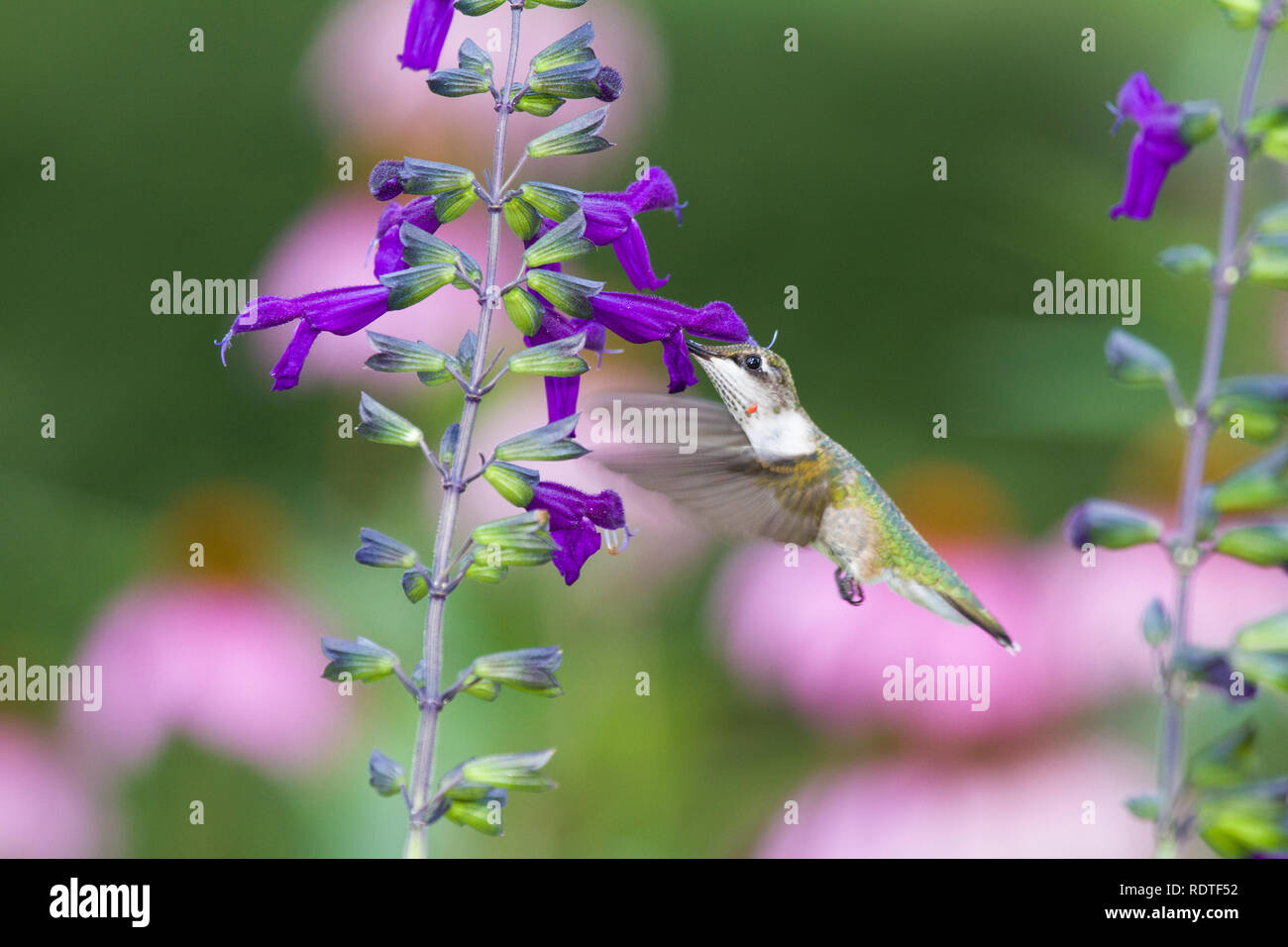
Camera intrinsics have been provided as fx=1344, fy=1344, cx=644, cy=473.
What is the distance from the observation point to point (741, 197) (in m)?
4.57

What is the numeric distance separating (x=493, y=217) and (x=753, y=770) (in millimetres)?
2158

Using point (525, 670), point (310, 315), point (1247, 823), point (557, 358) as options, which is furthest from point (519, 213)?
point (1247, 823)

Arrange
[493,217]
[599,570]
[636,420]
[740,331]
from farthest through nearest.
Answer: [599,570]
[636,420]
[740,331]
[493,217]

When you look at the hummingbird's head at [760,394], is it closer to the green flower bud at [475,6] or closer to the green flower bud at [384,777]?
the green flower bud at [475,6]

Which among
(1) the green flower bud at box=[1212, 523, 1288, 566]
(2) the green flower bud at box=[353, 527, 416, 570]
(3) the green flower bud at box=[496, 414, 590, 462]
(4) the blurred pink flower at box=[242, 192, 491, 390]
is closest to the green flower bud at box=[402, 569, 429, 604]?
(2) the green flower bud at box=[353, 527, 416, 570]

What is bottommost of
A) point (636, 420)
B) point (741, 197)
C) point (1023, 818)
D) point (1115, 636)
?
point (1023, 818)

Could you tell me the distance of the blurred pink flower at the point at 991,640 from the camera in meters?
2.55

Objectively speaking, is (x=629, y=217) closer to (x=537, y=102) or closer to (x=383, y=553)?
(x=537, y=102)

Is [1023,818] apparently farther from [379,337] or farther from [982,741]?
[379,337]

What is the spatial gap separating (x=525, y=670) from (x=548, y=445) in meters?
0.18

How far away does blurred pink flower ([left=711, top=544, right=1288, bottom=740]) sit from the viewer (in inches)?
100

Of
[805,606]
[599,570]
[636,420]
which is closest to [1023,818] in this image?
[805,606]

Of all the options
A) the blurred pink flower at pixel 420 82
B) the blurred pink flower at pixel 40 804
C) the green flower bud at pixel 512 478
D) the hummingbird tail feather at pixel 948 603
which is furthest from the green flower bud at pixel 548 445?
the blurred pink flower at pixel 420 82

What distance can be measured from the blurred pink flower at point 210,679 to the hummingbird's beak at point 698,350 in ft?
3.97
